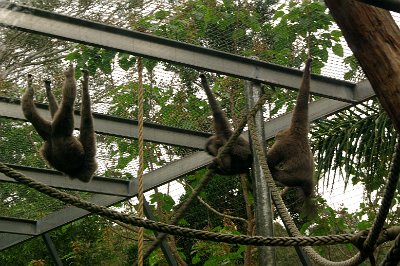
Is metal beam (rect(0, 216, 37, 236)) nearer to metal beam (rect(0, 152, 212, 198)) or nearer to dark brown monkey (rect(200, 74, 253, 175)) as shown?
metal beam (rect(0, 152, 212, 198))

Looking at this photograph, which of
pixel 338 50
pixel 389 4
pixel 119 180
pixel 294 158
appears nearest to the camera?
pixel 389 4

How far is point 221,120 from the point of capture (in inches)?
329

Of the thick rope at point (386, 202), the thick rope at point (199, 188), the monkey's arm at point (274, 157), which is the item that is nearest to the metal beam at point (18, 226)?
the monkey's arm at point (274, 157)

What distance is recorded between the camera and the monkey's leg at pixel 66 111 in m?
7.16

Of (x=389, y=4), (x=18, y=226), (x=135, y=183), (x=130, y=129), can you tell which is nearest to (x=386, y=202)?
(x=389, y=4)

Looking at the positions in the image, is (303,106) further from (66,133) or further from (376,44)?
(376,44)

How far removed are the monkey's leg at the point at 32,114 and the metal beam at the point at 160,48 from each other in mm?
722

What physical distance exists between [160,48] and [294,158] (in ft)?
7.33

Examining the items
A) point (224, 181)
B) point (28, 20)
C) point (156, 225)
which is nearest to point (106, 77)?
point (28, 20)

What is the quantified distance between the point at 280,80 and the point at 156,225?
356cm

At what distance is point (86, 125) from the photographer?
7512 millimetres

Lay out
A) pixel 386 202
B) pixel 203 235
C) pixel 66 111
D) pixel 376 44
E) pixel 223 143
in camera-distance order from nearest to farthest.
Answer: pixel 376 44 → pixel 386 202 → pixel 203 235 → pixel 66 111 → pixel 223 143

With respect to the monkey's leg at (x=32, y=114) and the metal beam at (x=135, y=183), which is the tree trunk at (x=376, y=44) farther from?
the metal beam at (x=135, y=183)

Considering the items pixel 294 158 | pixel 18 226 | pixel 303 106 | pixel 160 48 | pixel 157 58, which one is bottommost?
pixel 294 158
